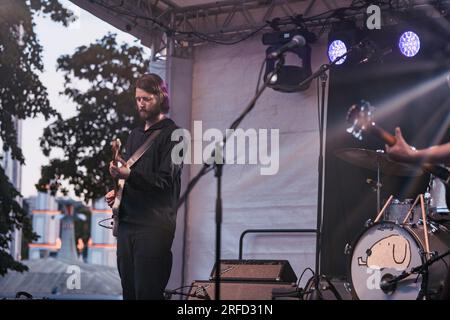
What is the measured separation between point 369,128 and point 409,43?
332 centimetres

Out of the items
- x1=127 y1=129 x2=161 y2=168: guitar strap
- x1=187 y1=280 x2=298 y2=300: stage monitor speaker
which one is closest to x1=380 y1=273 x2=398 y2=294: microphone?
x1=187 y1=280 x2=298 y2=300: stage monitor speaker

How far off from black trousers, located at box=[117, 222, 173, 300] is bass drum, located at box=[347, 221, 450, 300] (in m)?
1.67

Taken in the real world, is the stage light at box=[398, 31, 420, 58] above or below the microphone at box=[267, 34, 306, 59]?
above

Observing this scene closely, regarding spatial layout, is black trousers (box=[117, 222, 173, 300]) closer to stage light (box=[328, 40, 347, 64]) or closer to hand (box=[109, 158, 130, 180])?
hand (box=[109, 158, 130, 180])

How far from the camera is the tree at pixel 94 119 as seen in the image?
1511cm

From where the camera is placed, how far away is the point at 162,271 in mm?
4492

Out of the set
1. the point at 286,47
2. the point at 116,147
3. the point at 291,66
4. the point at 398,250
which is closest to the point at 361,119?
the point at 286,47

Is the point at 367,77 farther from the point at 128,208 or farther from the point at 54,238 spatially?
the point at 54,238

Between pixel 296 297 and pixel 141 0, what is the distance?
13.2 feet

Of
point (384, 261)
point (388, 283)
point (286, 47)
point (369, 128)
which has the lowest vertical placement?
point (388, 283)

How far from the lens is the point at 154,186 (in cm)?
445

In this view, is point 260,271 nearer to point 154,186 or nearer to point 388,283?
point 388,283

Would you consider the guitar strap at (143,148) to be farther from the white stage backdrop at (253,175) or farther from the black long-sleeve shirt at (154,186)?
the white stage backdrop at (253,175)

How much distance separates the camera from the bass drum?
203 inches
